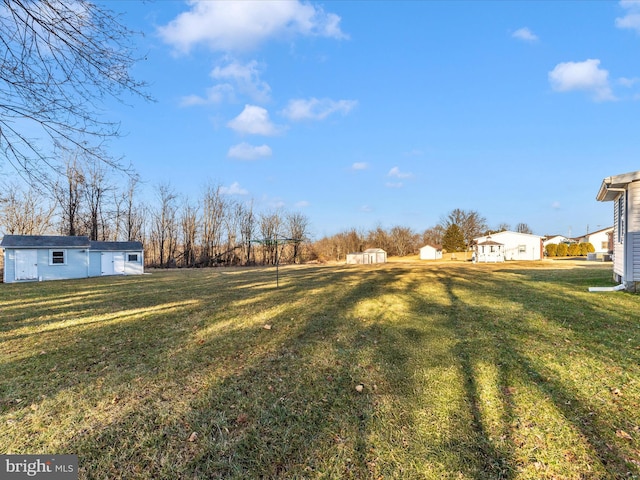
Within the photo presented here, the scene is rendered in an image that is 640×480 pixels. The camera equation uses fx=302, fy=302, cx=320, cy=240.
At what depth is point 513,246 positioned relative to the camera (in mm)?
35625

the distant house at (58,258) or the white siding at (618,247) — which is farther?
the distant house at (58,258)

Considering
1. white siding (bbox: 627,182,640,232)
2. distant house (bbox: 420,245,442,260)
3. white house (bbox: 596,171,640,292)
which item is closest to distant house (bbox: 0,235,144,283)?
white house (bbox: 596,171,640,292)

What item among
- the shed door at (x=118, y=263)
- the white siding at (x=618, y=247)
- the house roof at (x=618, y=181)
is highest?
the house roof at (x=618, y=181)

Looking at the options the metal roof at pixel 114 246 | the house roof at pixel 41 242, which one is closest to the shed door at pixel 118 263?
the metal roof at pixel 114 246

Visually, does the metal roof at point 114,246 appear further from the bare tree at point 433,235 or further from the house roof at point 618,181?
the bare tree at point 433,235

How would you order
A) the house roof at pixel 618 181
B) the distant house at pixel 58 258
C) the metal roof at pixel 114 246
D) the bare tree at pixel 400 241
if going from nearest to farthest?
the house roof at pixel 618 181, the distant house at pixel 58 258, the metal roof at pixel 114 246, the bare tree at pixel 400 241

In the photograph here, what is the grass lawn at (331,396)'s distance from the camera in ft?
8.13

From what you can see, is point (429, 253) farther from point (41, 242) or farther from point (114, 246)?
point (41, 242)

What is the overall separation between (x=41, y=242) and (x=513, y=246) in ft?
142

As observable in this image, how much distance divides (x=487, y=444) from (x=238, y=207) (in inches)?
1610

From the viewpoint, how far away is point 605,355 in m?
4.43

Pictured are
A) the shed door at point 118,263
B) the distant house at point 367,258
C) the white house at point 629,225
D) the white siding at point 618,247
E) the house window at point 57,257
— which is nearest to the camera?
the white house at point 629,225

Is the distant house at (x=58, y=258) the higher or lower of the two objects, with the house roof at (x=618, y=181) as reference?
lower

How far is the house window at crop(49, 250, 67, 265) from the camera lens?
18.6 metres
